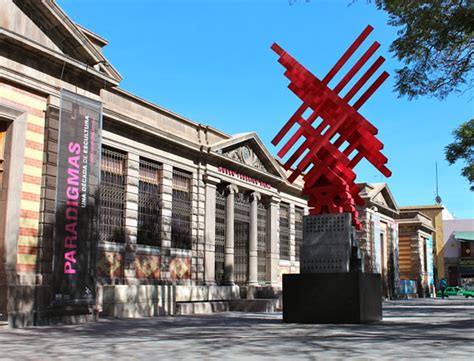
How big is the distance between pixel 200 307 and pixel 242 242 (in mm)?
9091

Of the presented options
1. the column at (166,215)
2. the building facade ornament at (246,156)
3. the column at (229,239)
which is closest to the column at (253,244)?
the building facade ornament at (246,156)

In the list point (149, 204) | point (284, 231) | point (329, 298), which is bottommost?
point (329, 298)

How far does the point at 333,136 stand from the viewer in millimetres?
18453

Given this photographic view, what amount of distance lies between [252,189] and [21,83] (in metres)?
18.6

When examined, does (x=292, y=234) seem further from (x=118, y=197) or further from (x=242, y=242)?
(x=118, y=197)

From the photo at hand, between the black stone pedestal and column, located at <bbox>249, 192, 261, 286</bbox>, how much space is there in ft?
52.6

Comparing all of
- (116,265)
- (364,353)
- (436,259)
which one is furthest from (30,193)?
(436,259)

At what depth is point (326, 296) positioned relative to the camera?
1700cm

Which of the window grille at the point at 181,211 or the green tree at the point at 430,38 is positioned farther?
the window grille at the point at 181,211

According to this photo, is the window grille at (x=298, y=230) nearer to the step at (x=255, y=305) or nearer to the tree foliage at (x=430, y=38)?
the step at (x=255, y=305)

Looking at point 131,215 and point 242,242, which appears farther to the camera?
point 242,242

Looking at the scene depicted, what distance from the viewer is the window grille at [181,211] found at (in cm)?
2839

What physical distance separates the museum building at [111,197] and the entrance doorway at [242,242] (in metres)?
0.07

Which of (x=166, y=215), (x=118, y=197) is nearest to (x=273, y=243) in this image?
(x=166, y=215)
